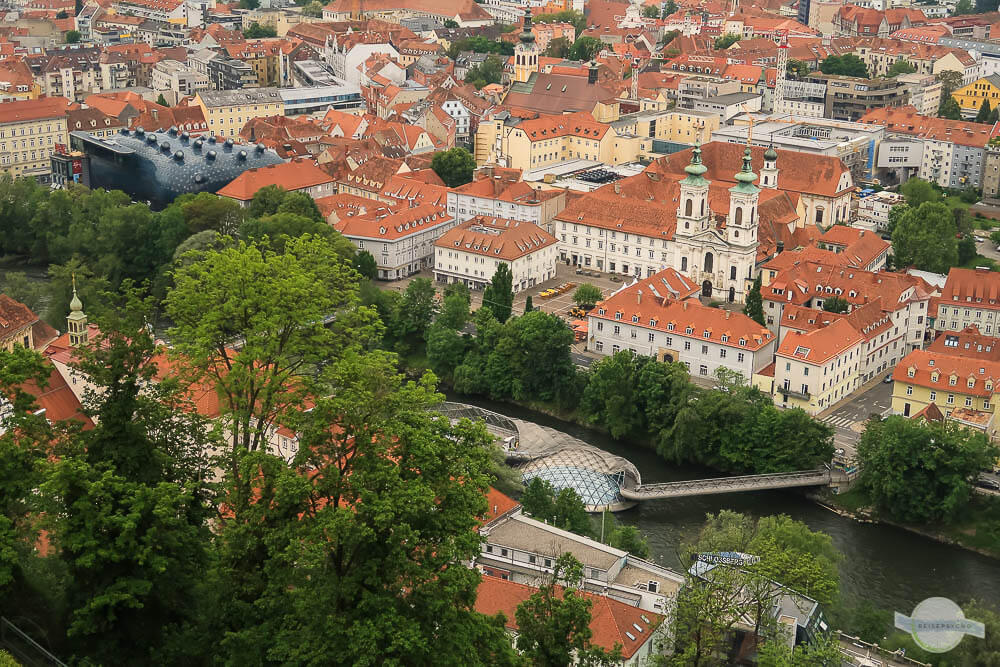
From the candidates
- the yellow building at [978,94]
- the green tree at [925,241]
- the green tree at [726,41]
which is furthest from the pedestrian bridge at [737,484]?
the green tree at [726,41]

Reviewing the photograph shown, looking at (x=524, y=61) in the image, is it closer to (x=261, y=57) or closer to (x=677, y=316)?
(x=261, y=57)

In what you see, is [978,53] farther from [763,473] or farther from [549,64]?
[763,473]

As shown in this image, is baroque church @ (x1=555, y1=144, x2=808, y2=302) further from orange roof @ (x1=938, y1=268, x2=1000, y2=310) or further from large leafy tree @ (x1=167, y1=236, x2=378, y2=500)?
large leafy tree @ (x1=167, y1=236, x2=378, y2=500)

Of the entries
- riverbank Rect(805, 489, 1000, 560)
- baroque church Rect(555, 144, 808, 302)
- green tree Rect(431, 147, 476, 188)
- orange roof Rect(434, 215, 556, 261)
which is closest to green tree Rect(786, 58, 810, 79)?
baroque church Rect(555, 144, 808, 302)

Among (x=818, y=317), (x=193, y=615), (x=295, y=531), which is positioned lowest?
(x=818, y=317)

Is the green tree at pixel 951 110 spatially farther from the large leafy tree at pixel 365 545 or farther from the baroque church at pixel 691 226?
the large leafy tree at pixel 365 545

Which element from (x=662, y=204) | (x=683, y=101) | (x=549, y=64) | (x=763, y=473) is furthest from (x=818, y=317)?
(x=549, y=64)

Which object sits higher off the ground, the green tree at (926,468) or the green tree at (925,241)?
the green tree at (925,241)
